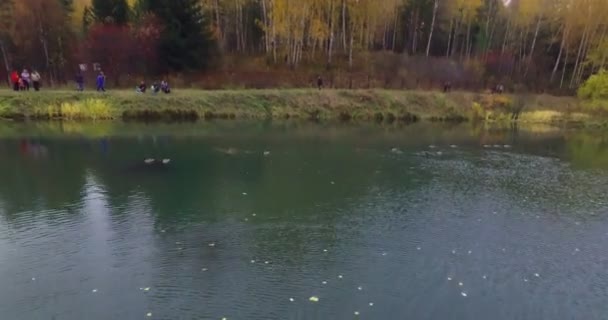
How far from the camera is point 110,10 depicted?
49.5 m

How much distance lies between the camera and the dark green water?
31.5 feet

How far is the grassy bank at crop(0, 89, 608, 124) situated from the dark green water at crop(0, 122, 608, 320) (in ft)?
35.0

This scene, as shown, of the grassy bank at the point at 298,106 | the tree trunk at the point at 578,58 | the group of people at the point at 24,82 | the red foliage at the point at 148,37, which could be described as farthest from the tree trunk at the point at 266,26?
Answer: the tree trunk at the point at 578,58

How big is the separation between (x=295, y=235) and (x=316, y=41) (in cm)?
4714

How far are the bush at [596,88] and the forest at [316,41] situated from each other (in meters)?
5.86

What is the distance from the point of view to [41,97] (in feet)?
117

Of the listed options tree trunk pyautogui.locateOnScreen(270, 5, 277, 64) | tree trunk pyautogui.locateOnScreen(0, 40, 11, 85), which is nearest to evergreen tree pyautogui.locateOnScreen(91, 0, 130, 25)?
tree trunk pyautogui.locateOnScreen(0, 40, 11, 85)

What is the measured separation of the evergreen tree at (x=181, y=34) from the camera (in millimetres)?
44500

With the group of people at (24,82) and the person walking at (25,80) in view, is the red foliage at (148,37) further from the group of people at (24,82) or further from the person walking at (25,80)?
the person walking at (25,80)

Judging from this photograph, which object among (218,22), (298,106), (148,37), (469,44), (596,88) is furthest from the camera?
(469,44)

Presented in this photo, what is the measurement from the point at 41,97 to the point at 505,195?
3349 centimetres

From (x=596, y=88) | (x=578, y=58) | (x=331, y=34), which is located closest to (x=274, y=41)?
(x=331, y=34)

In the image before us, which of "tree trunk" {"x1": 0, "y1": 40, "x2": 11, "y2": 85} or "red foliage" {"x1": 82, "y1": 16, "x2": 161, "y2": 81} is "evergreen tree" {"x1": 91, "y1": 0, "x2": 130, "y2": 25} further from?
"tree trunk" {"x1": 0, "y1": 40, "x2": 11, "y2": 85}

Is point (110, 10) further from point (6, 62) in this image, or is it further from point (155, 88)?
point (155, 88)
